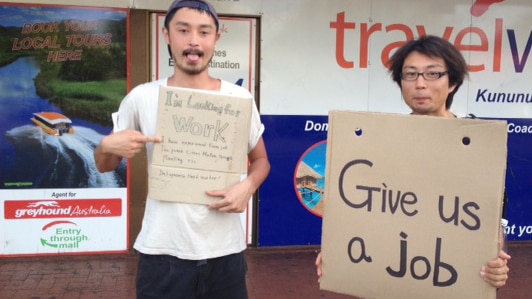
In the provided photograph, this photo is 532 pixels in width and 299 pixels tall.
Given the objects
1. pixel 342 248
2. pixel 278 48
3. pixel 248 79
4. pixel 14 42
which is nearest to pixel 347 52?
pixel 278 48

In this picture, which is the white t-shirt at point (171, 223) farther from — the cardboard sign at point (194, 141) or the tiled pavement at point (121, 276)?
the tiled pavement at point (121, 276)

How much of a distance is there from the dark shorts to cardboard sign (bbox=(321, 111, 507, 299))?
1.53ft

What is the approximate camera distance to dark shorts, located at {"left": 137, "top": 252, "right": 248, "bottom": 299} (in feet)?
7.08

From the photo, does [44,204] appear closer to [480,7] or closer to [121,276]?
[121,276]

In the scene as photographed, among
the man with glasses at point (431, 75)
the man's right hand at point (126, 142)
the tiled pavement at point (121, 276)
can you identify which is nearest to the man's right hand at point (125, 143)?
the man's right hand at point (126, 142)

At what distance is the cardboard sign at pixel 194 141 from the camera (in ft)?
6.84

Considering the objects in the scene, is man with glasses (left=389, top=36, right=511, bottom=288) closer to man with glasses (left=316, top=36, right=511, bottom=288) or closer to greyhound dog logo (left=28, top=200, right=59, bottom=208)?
man with glasses (left=316, top=36, right=511, bottom=288)

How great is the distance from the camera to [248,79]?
4.89 meters

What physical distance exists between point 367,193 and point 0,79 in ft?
12.6

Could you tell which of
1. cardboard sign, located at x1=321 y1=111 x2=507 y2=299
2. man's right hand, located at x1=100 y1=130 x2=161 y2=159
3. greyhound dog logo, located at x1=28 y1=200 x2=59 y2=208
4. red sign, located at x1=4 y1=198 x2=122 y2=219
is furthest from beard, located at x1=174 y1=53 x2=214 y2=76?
greyhound dog logo, located at x1=28 y1=200 x2=59 y2=208

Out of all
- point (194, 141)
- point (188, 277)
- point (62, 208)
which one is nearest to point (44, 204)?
point (62, 208)

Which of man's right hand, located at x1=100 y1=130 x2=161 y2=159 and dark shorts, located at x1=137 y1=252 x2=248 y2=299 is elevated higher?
man's right hand, located at x1=100 y1=130 x2=161 y2=159

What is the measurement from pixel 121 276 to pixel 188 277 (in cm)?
266

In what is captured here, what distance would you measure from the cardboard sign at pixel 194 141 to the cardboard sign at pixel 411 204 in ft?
1.39
